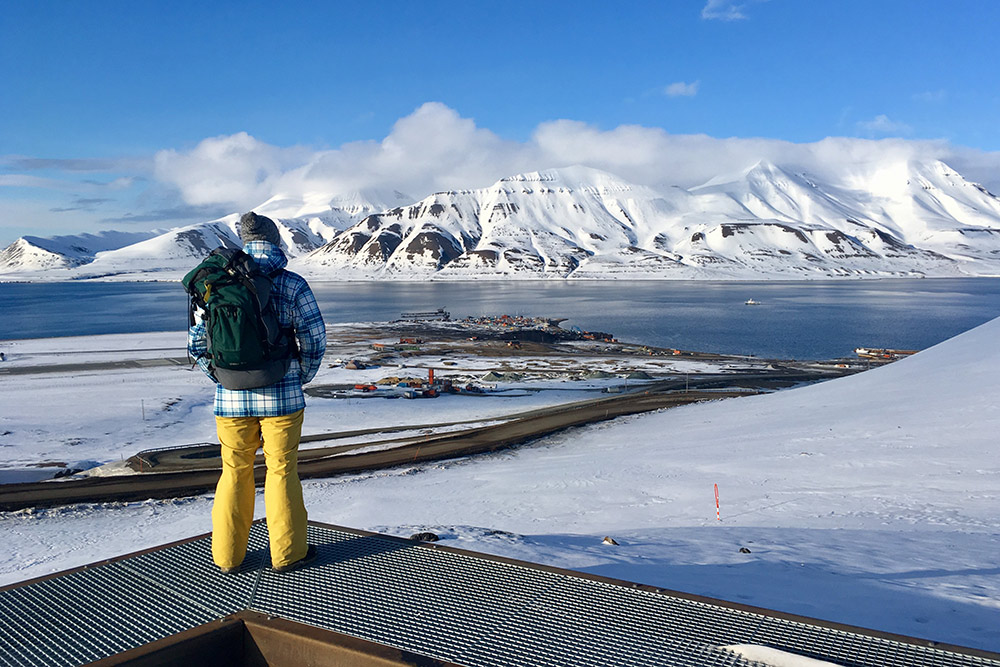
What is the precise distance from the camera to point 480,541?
7.27 metres

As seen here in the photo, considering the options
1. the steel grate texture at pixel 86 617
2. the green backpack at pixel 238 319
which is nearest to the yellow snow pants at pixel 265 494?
the green backpack at pixel 238 319

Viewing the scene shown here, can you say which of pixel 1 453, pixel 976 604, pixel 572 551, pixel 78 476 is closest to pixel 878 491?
pixel 976 604

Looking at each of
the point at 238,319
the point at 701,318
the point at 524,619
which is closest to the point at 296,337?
the point at 238,319

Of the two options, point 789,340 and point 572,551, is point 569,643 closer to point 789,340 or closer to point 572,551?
point 572,551

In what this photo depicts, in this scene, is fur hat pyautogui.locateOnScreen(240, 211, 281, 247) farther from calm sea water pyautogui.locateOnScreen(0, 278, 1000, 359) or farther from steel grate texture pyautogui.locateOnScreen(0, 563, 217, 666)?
calm sea water pyautogui.locateOnScreen(0, 278, 1000, 359)

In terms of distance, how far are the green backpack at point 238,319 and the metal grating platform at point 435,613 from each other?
1506mm

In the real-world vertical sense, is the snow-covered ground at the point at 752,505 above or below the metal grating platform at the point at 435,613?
below

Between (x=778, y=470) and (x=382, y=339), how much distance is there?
2300 inches

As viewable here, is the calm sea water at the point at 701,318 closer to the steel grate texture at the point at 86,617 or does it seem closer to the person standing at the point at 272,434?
the person standing at the point at 272,434

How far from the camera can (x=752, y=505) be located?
10383mm

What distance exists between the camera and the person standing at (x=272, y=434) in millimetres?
5066

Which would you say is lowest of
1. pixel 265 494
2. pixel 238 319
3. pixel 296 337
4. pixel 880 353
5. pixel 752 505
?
pixel 880 353

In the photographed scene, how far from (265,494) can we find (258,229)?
202 cm

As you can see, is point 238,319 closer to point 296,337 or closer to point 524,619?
point 296,337
